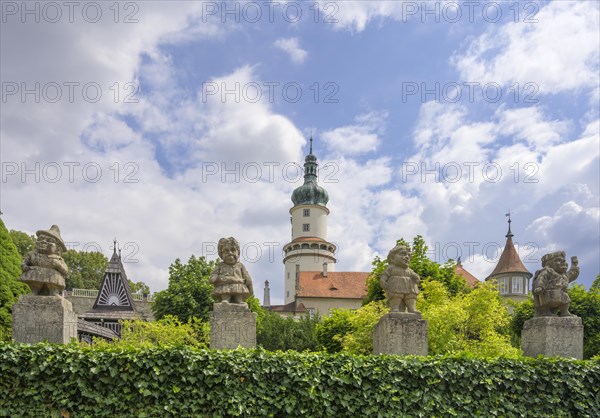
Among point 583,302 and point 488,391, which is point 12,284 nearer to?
point 488,391

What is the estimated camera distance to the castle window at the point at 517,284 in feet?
196

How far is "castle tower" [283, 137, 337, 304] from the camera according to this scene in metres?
78.3

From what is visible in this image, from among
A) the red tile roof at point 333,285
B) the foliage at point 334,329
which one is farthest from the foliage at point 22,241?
the foliage at point 334,329

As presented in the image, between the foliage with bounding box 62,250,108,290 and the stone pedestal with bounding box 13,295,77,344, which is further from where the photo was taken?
the foliage with bounding box 62,250,108,290

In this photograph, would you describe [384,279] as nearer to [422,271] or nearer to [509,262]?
[422,271]

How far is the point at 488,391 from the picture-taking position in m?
9.45

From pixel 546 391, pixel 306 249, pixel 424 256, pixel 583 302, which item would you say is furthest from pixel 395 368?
pixel 306 249

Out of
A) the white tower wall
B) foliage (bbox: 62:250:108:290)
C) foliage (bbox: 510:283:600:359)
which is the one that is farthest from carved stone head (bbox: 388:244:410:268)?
the white tower wall

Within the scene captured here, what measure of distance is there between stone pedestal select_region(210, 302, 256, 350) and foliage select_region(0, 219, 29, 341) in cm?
1268

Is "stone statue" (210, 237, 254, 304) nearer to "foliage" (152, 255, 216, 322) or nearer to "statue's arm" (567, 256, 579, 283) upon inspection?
"statue's arm" (567, 256, 579, 283)

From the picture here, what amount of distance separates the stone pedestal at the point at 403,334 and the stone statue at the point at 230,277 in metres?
3.51

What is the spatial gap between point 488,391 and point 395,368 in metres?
1.91

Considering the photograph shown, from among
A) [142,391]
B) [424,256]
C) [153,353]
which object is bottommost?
[142,391]

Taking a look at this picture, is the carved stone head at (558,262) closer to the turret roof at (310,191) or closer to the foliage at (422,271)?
the foliage at (422,271)
